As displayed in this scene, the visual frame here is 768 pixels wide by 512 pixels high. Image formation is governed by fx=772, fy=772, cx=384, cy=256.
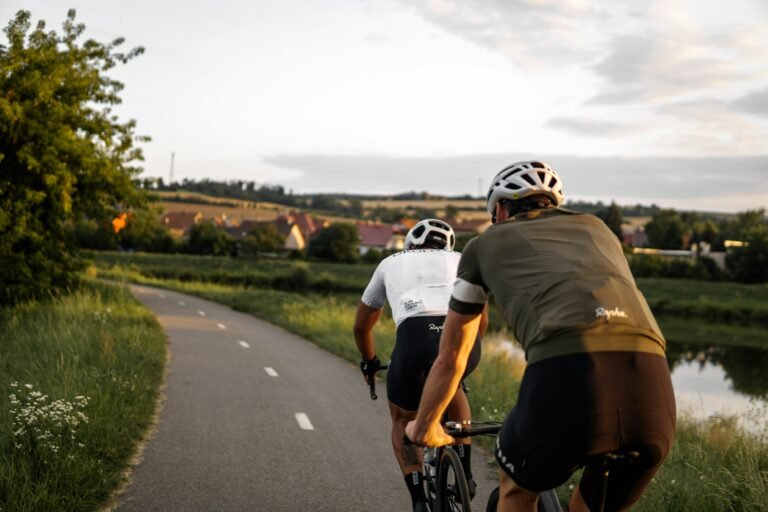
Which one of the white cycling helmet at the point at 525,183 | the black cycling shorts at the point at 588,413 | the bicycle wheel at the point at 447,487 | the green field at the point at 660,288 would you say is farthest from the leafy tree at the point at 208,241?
the black cycling shorts at the point at 588,413

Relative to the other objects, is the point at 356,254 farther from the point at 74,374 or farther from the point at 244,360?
the point at 74,374

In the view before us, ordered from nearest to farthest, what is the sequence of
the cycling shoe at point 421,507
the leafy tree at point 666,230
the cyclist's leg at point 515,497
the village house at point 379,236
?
the cyclist's leg at point 515,497, the cycling shoe at point 421,507, the leafy tree at point 666,230, the village house at point 379,236

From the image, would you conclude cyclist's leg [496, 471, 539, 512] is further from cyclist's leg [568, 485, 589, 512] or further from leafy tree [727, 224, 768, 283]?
leafy tree [727, 224, 768, 283]

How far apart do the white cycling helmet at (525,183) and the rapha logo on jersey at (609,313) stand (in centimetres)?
56

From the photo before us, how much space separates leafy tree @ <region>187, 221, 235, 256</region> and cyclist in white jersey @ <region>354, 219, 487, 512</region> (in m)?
83.7

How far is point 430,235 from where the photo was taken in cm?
442

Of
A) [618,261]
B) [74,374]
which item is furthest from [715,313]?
[618,261]

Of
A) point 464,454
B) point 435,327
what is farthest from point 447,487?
point 435,327

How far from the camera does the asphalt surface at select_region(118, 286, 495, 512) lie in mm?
5418

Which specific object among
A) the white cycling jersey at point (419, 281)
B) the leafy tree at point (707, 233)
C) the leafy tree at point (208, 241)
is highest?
the leafy tree at point (707, 233)

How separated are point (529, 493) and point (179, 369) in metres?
9.83

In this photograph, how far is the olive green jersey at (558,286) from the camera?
2.23 m

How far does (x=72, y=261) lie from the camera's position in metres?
19.0

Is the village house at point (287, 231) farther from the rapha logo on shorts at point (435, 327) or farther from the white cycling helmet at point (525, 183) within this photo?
the white cycling helmet at point (525, 183)
